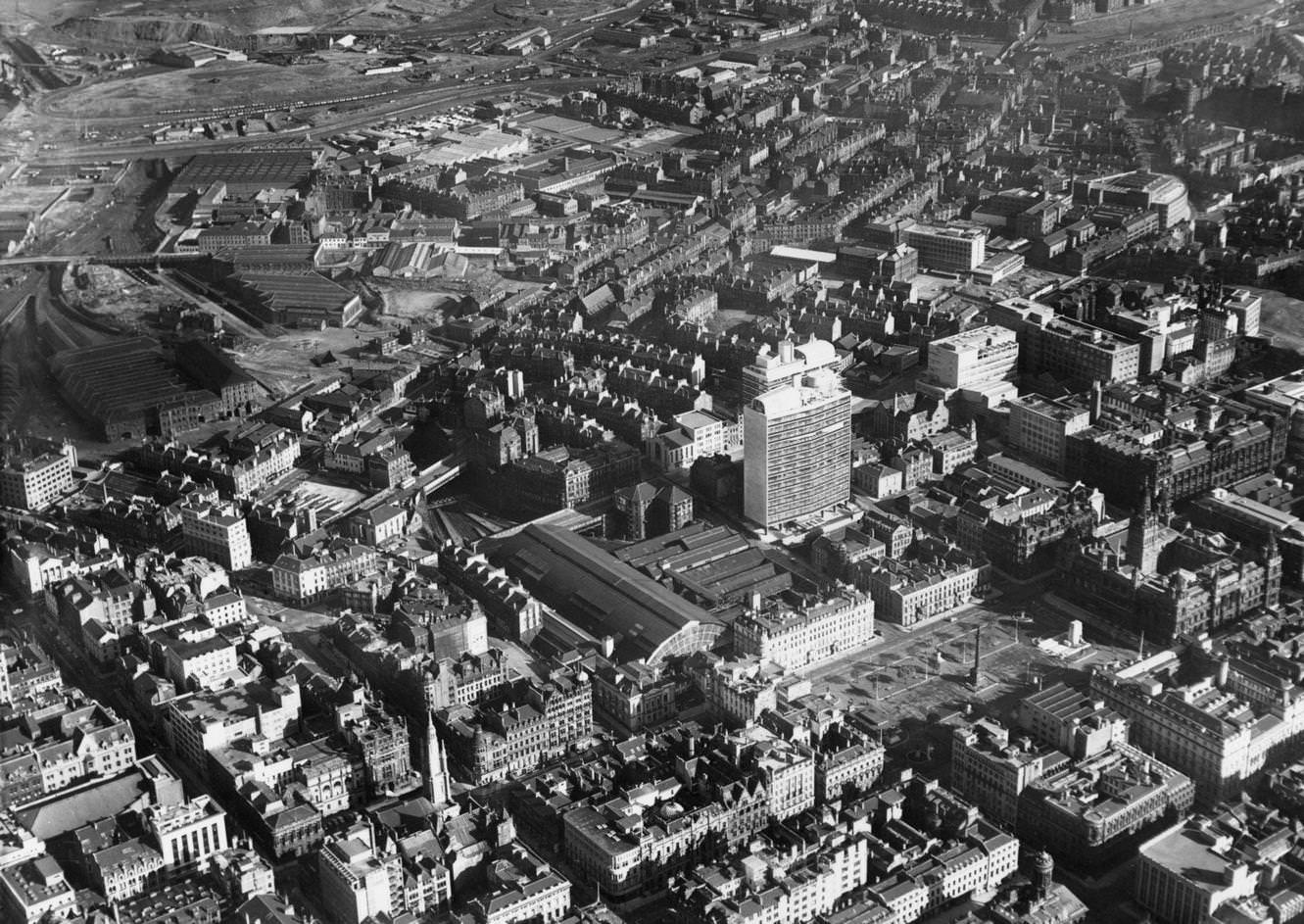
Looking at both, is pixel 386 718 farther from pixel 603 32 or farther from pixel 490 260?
pixel 603 32

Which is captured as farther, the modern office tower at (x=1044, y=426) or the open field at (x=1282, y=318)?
the open field at (x=1282, y=318)

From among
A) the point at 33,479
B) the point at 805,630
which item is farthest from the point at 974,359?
the point at 33,479

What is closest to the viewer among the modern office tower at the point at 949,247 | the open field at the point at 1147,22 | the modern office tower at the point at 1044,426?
the modern office tower at the point at 1044,426

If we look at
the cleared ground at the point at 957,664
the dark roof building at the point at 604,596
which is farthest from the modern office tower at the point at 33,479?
the cleared ground at the point at 957,664

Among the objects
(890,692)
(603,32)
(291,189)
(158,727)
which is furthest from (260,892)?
(603,32)

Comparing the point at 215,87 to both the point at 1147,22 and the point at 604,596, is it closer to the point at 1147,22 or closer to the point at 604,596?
the point at 1147,22

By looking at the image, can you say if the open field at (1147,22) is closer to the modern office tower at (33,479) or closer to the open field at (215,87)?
the open field at (215,87)

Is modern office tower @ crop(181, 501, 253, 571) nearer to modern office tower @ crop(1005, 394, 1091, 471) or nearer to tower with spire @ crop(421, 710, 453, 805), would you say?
tower with spire @ crop(421, 710, 453, 805)
